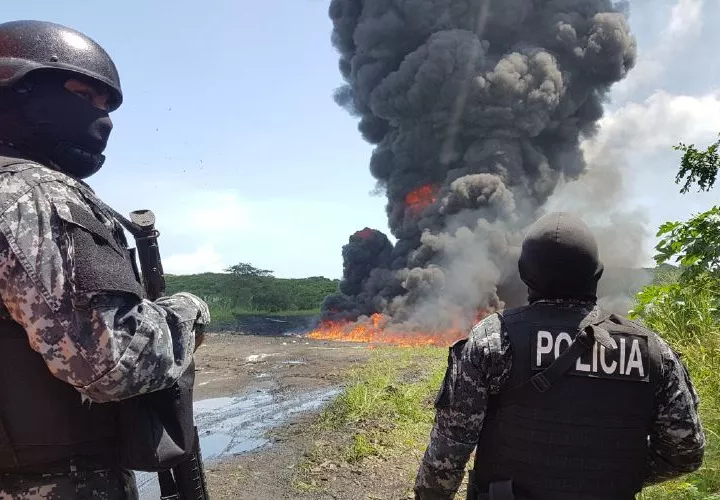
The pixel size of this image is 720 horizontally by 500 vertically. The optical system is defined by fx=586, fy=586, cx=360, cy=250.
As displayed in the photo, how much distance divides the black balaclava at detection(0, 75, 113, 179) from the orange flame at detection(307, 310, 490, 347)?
1912 cm

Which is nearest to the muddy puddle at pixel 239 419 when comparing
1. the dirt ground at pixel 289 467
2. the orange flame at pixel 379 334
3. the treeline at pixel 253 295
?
the dirt ground at pixel 289 467

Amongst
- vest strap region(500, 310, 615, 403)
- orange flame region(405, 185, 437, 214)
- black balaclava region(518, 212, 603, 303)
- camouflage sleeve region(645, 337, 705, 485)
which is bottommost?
camouflage sleeve region(645, 337, 705, 485)

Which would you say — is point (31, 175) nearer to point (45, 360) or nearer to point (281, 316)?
point (45, 360)

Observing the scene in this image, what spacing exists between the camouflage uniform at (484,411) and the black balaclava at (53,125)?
145 centimetres

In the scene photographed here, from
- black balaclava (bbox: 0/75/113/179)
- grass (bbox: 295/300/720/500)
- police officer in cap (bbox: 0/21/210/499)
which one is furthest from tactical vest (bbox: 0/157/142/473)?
grass (bbox: 295/300/720/500)

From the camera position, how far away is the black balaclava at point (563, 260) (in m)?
2.11

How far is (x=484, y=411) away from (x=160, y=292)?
1.24 metres

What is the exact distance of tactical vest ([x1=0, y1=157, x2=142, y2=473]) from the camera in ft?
5.09

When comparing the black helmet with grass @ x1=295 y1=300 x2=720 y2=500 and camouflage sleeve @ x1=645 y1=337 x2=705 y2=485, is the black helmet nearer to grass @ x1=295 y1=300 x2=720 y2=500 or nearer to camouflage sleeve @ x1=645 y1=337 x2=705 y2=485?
camouflage sleeve @ x1=645 y1=337 x2=705 y2=485

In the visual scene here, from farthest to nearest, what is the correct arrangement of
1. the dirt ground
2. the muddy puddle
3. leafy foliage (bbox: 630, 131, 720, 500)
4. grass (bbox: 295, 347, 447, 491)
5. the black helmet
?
the muddy puddle, grass (bbox: 295, 347, 447, 491), the dirt ground, leafy foliage (bbox: 630, 131, 720, 500), the black helmet

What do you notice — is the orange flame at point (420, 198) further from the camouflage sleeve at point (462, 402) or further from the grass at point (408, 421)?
the camouflage sleeve at point (462, 402)

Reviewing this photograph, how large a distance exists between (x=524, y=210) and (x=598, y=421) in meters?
28.4

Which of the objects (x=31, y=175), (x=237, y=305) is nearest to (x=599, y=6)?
(x=237, y=305)

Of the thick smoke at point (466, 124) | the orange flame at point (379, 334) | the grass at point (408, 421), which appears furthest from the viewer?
the thick smoke at point (466, 124)
